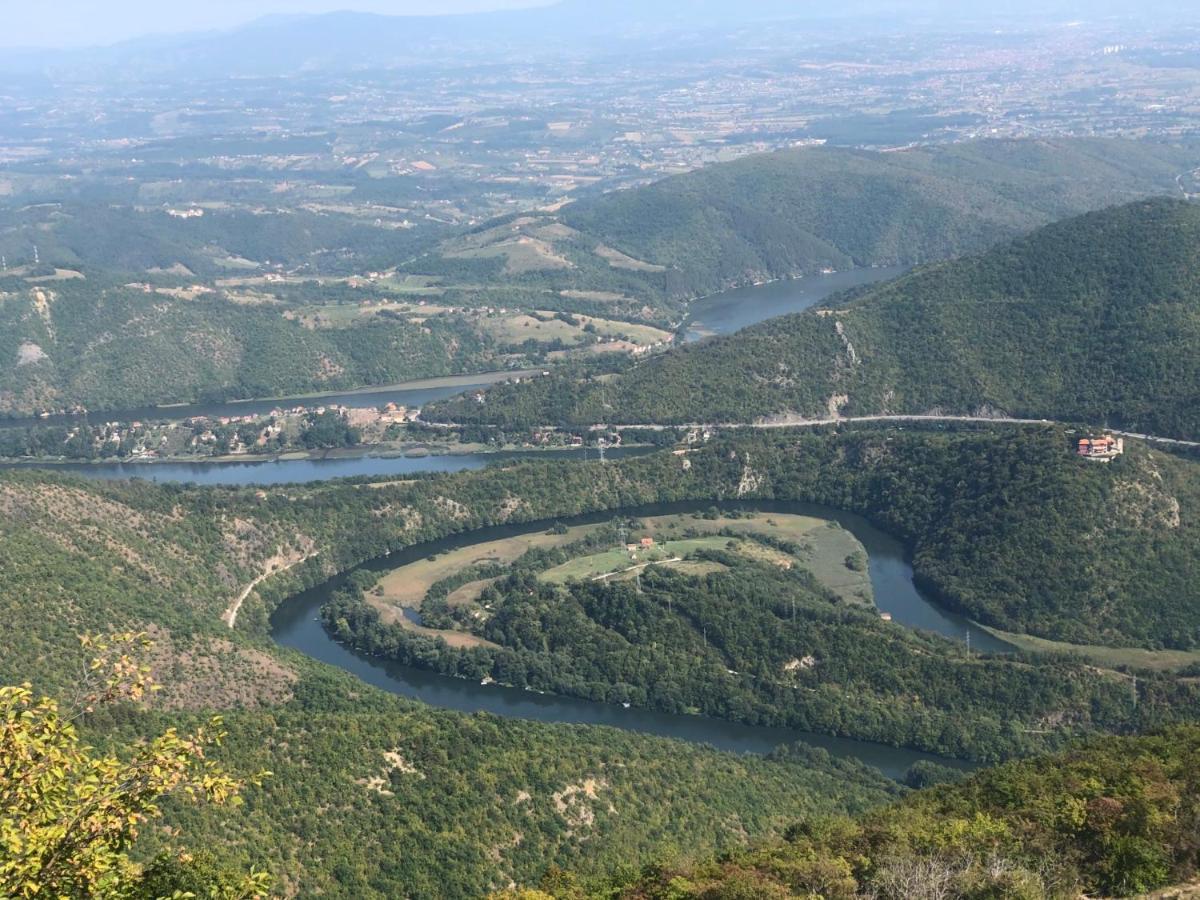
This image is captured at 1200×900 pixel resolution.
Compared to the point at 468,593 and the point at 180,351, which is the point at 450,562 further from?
the point at 180,351

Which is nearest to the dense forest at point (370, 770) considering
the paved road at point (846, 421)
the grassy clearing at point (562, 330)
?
the paved road at point (846, 421)

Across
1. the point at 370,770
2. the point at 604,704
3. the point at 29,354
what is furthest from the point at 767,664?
the point at 29,354

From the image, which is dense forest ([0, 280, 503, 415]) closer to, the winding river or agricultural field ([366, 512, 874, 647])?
the winding river

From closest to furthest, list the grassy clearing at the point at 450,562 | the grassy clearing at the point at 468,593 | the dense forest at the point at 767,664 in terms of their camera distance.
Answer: the dense forest at the point at 767,664, the grassy clearing at the point at 468,593, the grassy clearing at the point at 450,562

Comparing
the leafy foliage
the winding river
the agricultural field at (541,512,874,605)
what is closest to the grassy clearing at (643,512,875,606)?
the agricultural field at (541,512,874,605)

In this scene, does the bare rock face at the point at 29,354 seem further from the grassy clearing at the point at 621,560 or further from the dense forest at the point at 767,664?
the grassy clearing at the point at 621,560
